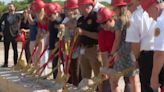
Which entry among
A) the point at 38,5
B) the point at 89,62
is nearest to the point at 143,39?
the point at 89,62

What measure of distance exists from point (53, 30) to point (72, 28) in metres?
0.65

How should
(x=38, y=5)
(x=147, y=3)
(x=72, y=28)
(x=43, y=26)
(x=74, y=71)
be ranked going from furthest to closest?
(x=43, y=26), (x=38, y=5), (x=74, y=71), (x=72, y=28), (x=147, y=3)

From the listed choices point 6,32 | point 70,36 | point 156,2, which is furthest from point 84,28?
point 6,32

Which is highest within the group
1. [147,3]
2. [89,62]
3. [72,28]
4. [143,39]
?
[147,3]

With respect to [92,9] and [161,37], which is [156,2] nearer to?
[161,37]

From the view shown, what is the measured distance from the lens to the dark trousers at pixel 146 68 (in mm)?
5086

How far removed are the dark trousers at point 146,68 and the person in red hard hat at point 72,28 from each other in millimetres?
2098

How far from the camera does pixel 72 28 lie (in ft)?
24.8

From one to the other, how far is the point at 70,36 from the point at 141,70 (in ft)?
8.64

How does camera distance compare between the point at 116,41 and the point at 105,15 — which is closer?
the point at 116,41

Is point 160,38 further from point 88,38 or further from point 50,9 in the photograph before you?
point 50,9

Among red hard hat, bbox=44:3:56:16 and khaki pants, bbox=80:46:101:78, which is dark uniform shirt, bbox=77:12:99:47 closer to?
khaki pants, bbox=80:46:101:78

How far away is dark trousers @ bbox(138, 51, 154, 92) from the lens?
5086 mm

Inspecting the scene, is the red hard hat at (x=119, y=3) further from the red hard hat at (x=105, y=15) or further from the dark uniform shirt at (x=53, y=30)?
the dark uniform shirt at (x=53, y=30)
